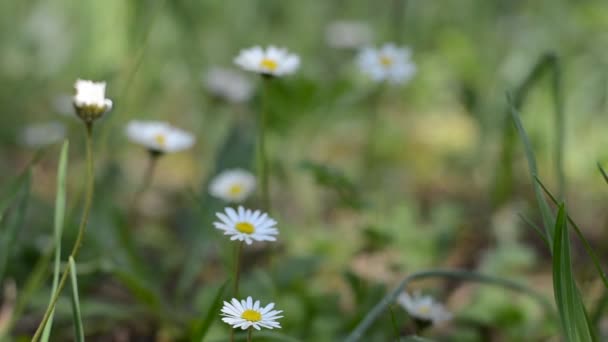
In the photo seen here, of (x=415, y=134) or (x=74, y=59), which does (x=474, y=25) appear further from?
(x=74, y=59)

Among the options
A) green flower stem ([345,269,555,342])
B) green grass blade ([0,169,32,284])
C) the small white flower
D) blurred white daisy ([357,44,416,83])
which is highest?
blurred white daisy ([357,44,416,83])

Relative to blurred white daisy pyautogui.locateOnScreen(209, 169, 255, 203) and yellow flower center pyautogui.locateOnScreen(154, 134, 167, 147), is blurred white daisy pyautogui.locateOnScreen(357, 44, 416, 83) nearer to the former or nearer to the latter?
blurred white daisy pyautogui.locateOnScreen(209, 169, 255, 203)

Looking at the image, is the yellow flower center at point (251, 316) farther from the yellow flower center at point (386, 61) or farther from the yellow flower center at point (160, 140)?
the yellow flower center at point (386, 61)

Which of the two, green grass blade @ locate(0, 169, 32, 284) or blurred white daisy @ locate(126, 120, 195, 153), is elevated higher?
blurred white daisy @ locate(126, 120, 195, 153)

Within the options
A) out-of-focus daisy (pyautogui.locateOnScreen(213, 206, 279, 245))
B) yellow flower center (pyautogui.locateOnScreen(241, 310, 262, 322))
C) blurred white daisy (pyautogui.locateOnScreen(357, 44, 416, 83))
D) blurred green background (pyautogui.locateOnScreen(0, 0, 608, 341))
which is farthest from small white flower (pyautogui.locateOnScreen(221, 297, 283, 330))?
blurred white daisy (pyautogui.locateOnScreen(357, 44, 416, 83))

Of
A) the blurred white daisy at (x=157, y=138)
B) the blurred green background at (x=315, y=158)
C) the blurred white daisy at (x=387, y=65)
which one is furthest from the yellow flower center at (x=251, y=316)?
the blurred white daisy at (x=387, y=65)

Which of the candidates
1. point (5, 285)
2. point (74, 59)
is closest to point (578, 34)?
point (74, 59)
